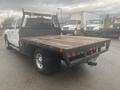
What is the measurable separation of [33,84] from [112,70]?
2.75m

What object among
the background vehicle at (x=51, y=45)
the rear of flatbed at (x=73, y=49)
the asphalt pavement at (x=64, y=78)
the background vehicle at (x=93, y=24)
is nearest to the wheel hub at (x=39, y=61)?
the background vehicle at (x=51, y=45)

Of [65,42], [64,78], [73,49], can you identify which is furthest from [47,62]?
[73,49]

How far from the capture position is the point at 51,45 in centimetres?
364

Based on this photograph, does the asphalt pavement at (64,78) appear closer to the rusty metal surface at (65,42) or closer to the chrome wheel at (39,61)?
the chrome wheel at (39,61)

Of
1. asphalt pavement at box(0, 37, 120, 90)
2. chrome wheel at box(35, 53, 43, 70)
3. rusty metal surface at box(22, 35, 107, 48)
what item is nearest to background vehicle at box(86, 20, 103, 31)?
asphalt pavement at box(0, 37, 120, 90)

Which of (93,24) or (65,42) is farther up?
(93,24)

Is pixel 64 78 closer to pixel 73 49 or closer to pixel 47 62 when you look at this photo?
pixel 47 62

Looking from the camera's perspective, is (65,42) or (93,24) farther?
(93,24)

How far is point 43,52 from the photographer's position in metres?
4.20

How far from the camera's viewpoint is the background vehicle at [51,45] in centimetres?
367

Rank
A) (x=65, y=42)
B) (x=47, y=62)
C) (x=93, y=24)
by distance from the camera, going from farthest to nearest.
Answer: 1. (x=93, y=24)
2. (x=65, y=42)
3. (x=47, y=62)

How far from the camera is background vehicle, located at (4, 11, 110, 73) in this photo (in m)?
3.67

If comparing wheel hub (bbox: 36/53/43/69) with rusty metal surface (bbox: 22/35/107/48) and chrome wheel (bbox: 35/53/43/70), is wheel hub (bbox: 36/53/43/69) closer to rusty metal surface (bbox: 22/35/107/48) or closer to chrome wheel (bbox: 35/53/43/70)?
chrome wheel (bbox: 35/53/43/70)

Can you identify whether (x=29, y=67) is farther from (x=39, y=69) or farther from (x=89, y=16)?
(x=89, y=16)
